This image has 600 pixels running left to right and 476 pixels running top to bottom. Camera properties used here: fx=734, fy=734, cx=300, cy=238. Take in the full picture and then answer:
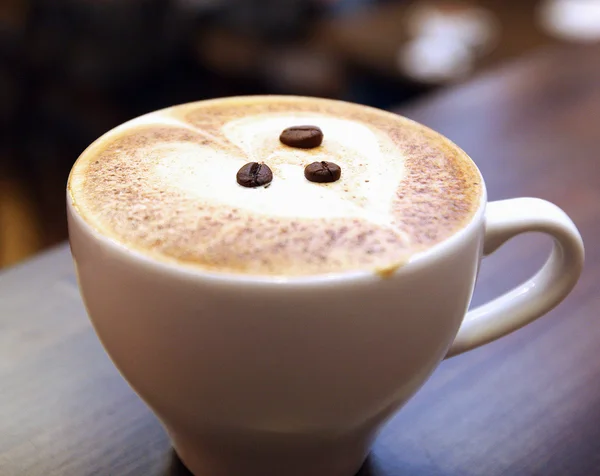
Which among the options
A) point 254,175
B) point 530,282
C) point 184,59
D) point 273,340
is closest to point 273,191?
point 254,175

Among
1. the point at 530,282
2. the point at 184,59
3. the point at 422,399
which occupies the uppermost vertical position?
the point at 530,282

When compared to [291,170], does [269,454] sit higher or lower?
lower

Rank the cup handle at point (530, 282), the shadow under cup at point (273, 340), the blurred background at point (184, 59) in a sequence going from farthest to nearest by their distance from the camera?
the blurred background at point (184, 59) < the cup handle at point (530, 282) < the shadow under cup at point (273, 340)

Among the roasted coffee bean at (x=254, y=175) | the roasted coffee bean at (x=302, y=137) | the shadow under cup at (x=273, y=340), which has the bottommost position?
the shadow under cup at (x=273, y=340)

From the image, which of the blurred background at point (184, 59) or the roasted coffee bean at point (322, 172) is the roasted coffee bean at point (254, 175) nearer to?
the roasted coffee bean at point (322, 172)

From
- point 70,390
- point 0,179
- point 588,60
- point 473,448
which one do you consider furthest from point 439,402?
point 0,179

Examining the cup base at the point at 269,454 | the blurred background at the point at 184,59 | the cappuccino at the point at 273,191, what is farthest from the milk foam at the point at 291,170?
the blurred background at the point at 184,59

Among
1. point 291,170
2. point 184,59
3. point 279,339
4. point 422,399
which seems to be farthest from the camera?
point 184,59

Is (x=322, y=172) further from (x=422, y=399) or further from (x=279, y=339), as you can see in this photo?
(x=422, y=399)
